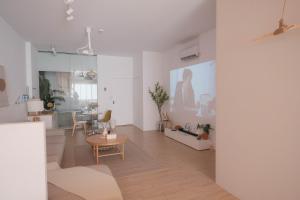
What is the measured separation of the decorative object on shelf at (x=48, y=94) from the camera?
6078 millimetres

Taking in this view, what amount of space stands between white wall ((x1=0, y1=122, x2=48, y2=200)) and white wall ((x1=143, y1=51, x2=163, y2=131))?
Answer: 5.14 metres

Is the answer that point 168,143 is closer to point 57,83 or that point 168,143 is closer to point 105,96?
point 105,96

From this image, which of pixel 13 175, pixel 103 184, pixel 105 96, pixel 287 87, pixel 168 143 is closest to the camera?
pixel 13 175

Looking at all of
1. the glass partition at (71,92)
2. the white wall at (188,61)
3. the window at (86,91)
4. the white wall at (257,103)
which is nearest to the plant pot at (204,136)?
the white wall at (188,61)

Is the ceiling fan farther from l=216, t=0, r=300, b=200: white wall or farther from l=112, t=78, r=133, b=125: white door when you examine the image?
l=112, t=78, r=133, b=125: white door

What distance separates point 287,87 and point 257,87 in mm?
315

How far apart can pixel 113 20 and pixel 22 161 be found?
3090 millimetres

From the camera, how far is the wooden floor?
244 cm

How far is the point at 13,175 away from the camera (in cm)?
123

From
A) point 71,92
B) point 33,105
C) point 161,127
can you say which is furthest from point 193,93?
point 71,92

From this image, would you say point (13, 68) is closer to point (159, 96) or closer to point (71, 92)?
point (71, 92)

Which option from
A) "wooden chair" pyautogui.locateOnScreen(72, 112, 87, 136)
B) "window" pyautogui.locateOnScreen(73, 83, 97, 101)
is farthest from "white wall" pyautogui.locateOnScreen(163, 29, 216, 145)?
"wooden chair" pyautogui.locateOnScreen(72, 112, 87, 136)

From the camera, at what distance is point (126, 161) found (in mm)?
3566

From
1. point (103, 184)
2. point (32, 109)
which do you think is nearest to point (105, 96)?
point (32, 109)
